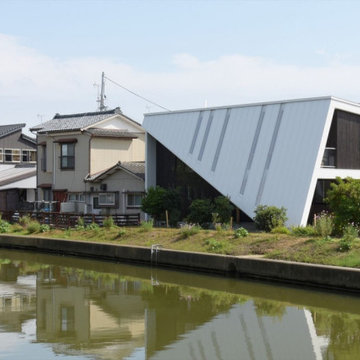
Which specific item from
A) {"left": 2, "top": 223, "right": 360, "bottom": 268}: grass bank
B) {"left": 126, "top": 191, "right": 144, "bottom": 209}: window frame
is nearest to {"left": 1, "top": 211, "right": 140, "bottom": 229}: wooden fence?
{"left": 2, "top": 223, "right": 360, "bottom": 268}: grass bank

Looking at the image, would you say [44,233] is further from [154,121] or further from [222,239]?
[222,239]

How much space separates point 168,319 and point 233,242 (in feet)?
28.4

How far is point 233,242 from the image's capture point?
23969 mm

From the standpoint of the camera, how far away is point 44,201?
1706 inches

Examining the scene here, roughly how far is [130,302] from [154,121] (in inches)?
743

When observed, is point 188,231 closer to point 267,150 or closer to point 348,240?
point 267,150

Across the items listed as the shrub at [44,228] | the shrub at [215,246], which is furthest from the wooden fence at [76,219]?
the shrub at [215,246]

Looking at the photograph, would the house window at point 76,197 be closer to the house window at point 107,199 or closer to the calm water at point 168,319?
the house window at point 107,199

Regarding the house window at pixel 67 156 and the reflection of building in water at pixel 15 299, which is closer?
the reflection of building in water at pixel 15 299

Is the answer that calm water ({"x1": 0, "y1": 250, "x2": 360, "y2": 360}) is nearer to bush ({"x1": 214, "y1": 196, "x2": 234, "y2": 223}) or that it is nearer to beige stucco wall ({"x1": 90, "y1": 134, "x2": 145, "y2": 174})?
bush ({"x1": 214, "y1": 196, "x2": 234, "y2": 223})

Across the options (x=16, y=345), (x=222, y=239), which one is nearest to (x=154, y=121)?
(x=222, y=239)

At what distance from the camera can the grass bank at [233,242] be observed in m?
20.2

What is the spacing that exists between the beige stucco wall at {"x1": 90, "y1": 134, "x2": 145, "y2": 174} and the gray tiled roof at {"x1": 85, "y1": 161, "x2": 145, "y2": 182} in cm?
92

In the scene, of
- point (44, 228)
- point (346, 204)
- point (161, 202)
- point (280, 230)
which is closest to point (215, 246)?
point (280, 230)
